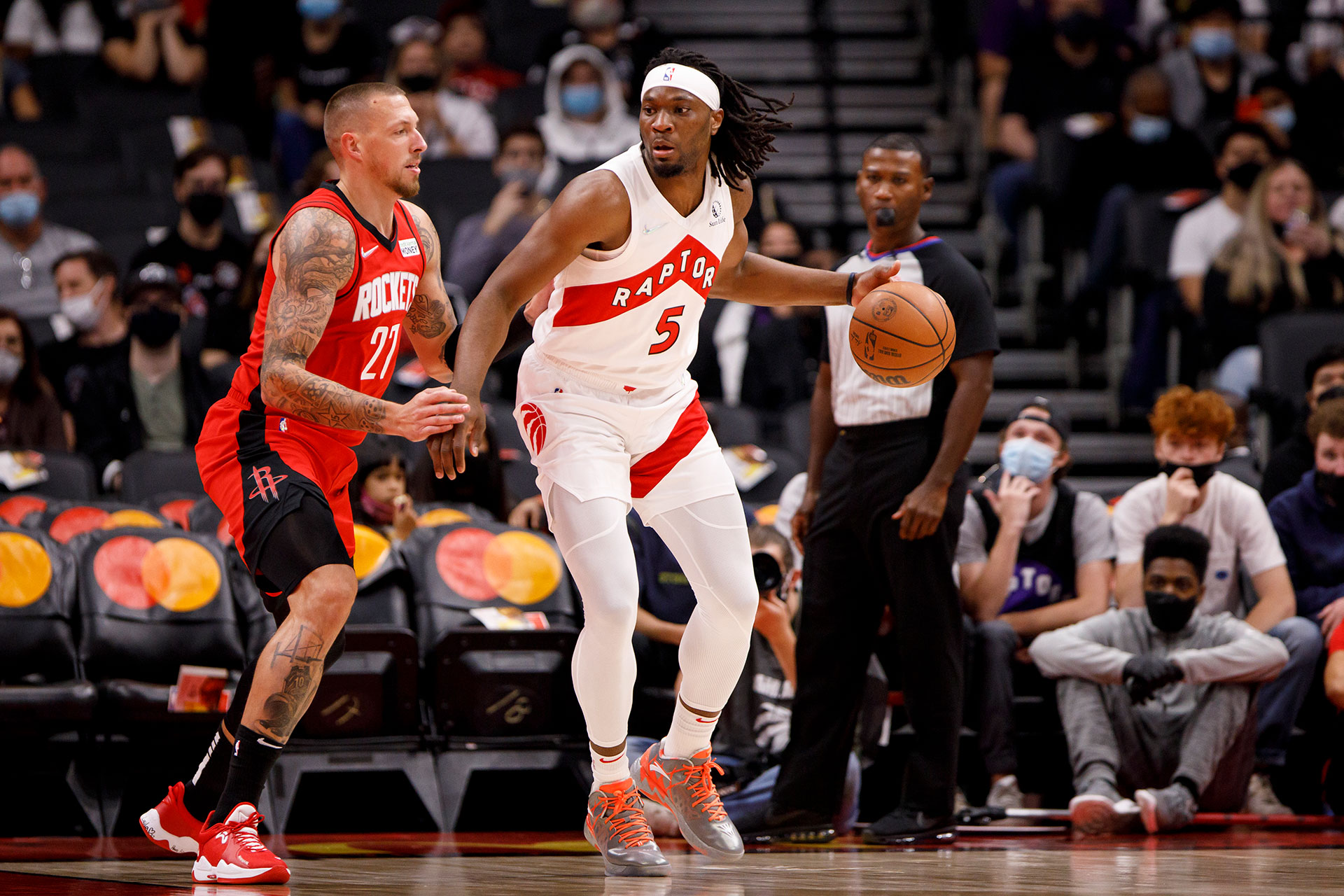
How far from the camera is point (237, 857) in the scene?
12.3 feet

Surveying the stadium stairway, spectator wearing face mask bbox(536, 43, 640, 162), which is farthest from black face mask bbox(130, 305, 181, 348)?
the stadium stairway

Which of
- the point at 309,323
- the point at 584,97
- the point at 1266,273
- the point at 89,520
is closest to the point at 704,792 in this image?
the point at 309,323

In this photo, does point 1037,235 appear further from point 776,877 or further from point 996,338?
point 776,877

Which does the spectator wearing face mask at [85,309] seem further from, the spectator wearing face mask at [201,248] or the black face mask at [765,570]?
the black face mask at [765,570]

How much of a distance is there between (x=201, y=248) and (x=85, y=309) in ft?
2.79

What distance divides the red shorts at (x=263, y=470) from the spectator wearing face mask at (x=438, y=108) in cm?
596

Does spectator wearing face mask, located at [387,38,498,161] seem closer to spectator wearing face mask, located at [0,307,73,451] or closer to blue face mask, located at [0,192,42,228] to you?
blue face mask, located at [0,192,42,228]

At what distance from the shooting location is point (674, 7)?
1192cm

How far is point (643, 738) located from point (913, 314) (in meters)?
2.08

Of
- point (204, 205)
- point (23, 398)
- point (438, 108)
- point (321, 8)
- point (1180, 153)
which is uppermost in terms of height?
point (321, 8)

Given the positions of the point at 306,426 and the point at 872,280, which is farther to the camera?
the point at 872,280

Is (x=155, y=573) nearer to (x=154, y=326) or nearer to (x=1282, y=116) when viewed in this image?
(x=154, y=326)

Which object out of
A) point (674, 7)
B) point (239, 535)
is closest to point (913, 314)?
point (239, 535)

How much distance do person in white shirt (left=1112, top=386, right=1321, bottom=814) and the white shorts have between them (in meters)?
2.65
